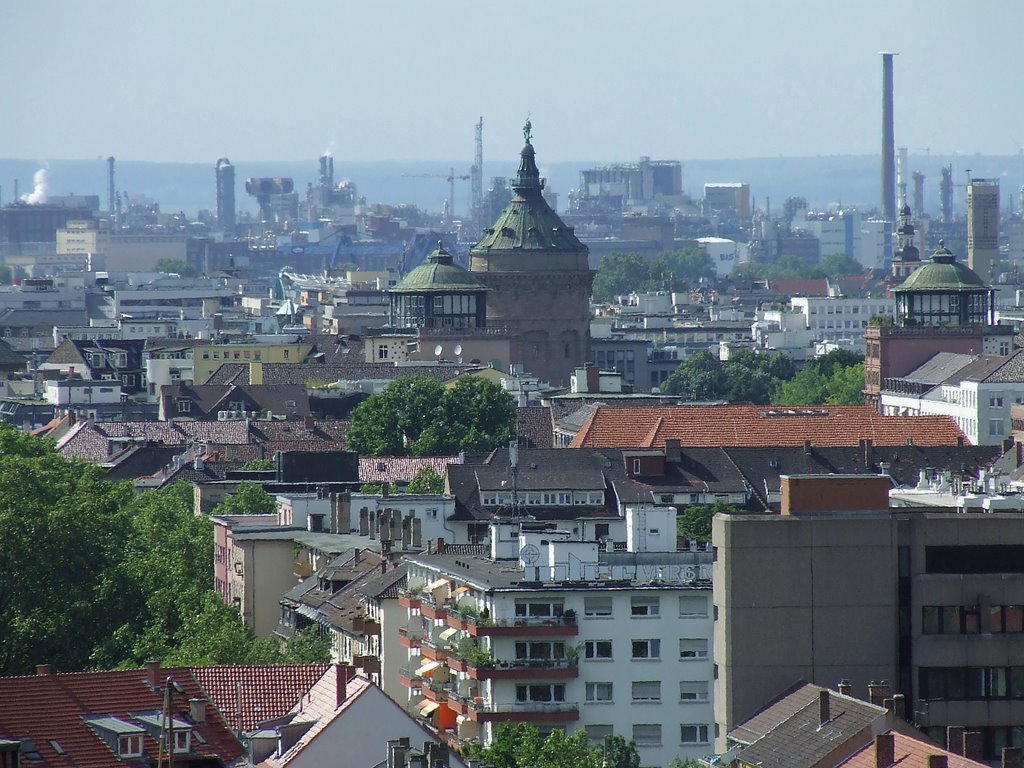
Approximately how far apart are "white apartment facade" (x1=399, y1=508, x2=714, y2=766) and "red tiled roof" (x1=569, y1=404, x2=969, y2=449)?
4836 cm

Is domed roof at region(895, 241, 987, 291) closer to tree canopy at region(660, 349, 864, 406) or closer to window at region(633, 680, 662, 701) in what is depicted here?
tree canopy at region(660, 349, 864, 406)

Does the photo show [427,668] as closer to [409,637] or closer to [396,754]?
[409,637]

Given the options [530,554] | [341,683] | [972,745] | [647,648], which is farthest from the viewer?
[530,554]

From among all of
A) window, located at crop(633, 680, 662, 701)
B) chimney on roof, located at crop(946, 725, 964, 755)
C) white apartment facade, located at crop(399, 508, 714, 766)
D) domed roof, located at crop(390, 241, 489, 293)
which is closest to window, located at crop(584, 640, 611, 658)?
white apartment facade, located at crop(399, 508, 714, 766)

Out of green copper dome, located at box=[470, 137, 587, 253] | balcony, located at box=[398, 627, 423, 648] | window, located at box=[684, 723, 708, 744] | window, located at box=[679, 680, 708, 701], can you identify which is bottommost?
window, located at box=[684, 723, 708, 744]

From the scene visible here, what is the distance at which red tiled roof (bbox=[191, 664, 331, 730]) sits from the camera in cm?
6041

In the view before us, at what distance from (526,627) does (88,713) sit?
18007mm

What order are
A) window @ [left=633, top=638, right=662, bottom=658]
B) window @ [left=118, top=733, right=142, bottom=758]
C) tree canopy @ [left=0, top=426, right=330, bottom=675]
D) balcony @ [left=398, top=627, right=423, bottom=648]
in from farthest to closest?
tree canopy @ [left=0, top=426, right=330, bottom=675] → balcony @ [left=398, top=627, right=423, bottom=648] → window @ [left=633, top=638, right=662, bottom=658] → window @ [left=118, top=733, right=142, bottom=758]

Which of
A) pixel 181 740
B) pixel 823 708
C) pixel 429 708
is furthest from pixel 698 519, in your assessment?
pixel 181 740

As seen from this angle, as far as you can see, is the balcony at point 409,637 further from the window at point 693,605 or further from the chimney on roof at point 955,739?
the chimney on roof at point 955,739

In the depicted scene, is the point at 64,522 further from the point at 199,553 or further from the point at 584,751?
the point at 584,751

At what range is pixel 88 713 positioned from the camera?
171ft

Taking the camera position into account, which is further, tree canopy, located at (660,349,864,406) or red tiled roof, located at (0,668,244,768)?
tree canopy, located at (660,349,864,406)

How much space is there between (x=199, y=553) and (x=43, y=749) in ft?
149
